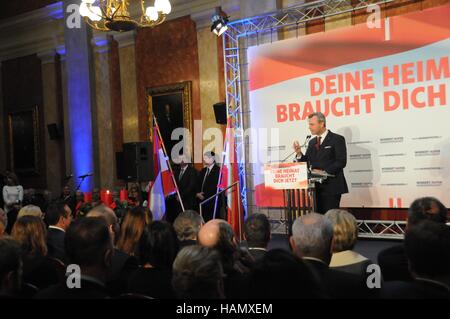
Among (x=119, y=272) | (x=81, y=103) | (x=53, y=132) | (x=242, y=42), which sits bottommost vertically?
(x=119, y=272)

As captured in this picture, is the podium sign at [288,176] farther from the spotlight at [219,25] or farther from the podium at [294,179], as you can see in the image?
the spotlight at [219,25]

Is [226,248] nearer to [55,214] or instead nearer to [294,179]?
[55,214]

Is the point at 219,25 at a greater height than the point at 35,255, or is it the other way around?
the point at 219,25

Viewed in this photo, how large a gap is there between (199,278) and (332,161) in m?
3.90

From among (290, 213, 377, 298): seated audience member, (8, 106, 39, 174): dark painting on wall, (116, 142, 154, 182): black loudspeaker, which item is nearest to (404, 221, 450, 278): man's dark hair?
(290, 213, 377, 298): seated audience member

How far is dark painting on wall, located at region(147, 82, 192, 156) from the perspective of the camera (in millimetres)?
8656

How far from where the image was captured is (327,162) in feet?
17.6

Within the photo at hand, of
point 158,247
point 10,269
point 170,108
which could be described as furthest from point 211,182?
point 10,269

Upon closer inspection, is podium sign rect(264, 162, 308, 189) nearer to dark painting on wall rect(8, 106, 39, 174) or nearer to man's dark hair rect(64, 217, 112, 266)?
man's dark hair rect(64, 217, 112, 266)

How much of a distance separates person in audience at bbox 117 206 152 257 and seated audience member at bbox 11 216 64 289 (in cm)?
44

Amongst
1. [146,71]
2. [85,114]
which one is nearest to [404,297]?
[146,71]

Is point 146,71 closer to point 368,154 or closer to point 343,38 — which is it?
point 343,38

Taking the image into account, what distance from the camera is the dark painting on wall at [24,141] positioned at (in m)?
10.8

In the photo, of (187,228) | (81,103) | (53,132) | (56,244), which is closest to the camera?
(187,228)
